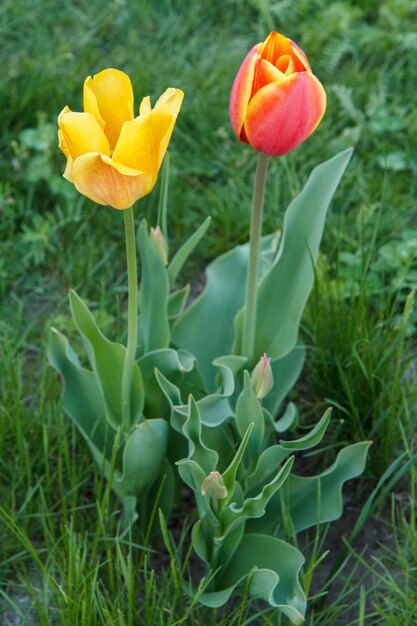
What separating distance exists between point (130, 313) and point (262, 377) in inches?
8.7

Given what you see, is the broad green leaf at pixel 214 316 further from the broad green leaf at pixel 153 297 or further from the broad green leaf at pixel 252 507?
the broad green leaf at pixel 252 507

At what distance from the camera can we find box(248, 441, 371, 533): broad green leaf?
1.42 meters

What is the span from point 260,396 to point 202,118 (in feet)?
4.13

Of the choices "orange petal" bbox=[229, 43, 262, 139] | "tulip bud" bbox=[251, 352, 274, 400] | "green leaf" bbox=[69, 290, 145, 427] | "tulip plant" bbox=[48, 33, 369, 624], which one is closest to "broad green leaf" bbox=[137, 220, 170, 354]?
"tulip plant" bbox=[48, 33, 369, 624]

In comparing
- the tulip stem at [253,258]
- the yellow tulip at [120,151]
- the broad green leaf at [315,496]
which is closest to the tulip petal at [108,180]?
the yellow tulip at [120,151]

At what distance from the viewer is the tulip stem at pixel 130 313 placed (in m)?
1.21

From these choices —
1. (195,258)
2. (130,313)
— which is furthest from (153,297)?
(195,258)

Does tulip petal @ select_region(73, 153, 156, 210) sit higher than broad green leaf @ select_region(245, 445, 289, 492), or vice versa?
tulip petal @ select_region(73, 153, 156, 210)

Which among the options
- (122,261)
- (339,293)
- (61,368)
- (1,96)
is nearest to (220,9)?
(1,96)

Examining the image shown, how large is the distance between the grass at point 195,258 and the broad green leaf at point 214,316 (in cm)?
14

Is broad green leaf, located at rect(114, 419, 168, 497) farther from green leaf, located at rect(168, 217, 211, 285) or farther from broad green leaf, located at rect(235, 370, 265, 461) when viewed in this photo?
green leaf, located at rect(168, 217, 211, 285)

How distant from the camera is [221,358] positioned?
1.45 metres

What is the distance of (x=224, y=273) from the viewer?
1.66 meters

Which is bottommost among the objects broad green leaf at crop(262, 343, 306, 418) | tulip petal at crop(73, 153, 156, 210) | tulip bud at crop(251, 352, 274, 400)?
broad green leaf at crop(262, 343, 306, 418)
